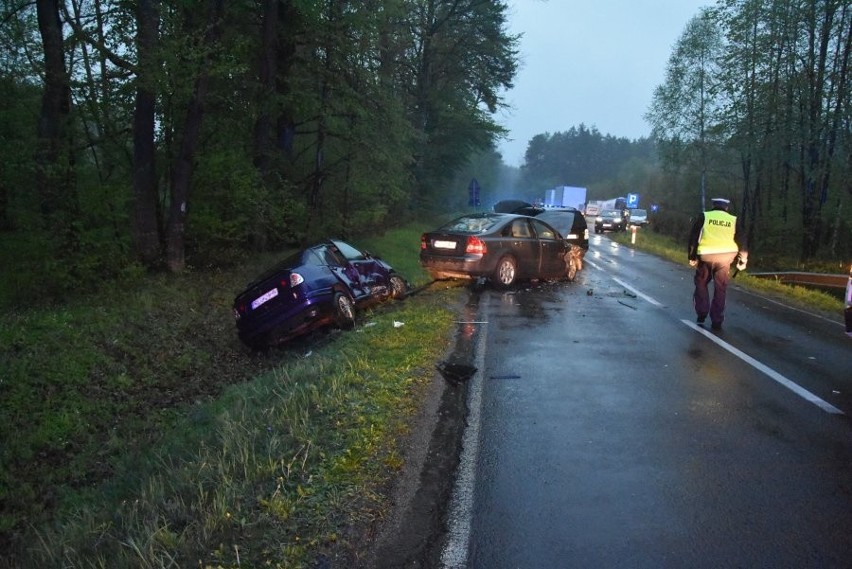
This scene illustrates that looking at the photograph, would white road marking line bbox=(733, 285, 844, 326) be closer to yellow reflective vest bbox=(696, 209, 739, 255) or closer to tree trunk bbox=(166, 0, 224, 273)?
yellow reflective vest bbox=(696, 209, 739, 255)

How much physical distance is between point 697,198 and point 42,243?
4775 cm

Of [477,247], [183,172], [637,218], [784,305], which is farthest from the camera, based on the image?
[637,218]

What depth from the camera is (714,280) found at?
9.24 metres

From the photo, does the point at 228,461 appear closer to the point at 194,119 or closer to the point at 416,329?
the point at 416,329

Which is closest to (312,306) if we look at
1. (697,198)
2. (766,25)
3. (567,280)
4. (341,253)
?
(341,253)

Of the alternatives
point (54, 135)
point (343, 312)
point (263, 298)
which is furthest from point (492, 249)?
point (54, 135)

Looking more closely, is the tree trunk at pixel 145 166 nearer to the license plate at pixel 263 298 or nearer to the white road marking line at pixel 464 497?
the license plate at pixel 263 298

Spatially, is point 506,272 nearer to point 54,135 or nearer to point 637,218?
point 54,135

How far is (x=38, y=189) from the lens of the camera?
10359 millimetres

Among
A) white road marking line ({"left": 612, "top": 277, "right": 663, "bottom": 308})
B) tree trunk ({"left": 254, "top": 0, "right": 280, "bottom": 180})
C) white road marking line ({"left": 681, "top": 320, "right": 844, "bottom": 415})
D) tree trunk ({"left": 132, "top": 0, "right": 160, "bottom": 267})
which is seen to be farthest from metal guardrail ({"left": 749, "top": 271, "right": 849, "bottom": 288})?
tree trunk ({"left": 132, "top": 0, "right": 160, "bottom": 267})

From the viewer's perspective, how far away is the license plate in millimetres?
9305

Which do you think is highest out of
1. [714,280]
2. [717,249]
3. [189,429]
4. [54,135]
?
[54,135]

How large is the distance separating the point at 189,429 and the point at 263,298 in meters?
3.33

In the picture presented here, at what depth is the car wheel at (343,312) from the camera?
383 inches
